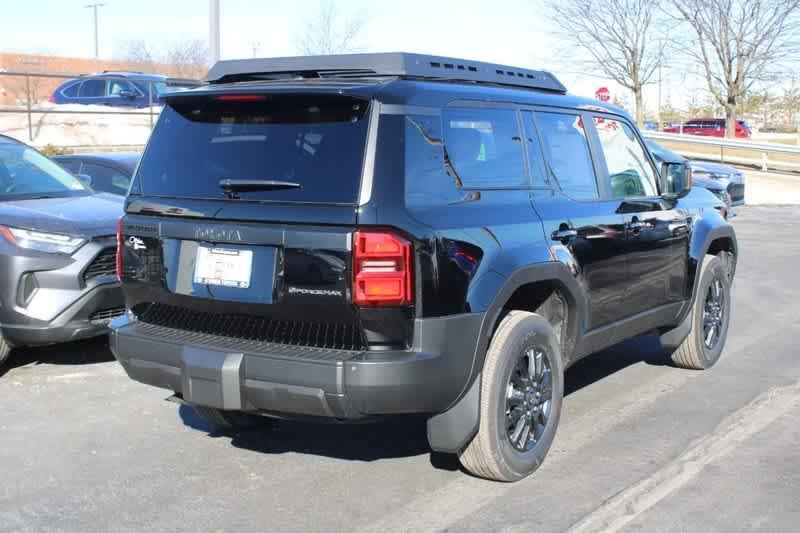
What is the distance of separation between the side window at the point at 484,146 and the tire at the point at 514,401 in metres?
0.67

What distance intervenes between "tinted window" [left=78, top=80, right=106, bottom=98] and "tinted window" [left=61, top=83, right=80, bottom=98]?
0.11 metres

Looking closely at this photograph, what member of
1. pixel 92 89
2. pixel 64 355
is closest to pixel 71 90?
pixel 92 89

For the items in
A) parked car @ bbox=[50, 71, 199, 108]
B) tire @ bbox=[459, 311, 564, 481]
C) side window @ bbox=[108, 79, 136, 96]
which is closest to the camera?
tire @ bbox=[459, 311, 564, 481]

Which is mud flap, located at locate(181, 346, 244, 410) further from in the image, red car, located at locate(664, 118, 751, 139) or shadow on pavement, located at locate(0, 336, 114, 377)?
red car, located at locate(664, 118, 751, 139)

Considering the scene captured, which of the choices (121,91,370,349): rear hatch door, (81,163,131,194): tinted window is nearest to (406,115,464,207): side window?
(121,91,370,349): rear hatch door

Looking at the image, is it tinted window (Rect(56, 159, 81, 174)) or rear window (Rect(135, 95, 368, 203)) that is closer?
A: rear window (Rect(135, 95, 368, 203))

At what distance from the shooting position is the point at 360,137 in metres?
3.94

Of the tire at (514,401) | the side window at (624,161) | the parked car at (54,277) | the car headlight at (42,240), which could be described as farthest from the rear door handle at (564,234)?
the car headlight at (42,240)

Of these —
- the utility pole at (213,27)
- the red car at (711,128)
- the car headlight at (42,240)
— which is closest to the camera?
the car headlight at (42,240)

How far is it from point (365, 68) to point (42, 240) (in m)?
3.10

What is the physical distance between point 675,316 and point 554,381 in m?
1.84

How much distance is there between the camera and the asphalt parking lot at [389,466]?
13.5ft

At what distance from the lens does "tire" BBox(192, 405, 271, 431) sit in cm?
515

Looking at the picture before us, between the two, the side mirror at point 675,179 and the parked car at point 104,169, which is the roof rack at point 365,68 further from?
the parked car at point 104,169
